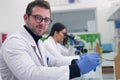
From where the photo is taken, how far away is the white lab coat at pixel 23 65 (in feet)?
3.96

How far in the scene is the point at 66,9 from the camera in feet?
15.4

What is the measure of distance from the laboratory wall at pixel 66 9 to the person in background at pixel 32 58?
3.01 meters

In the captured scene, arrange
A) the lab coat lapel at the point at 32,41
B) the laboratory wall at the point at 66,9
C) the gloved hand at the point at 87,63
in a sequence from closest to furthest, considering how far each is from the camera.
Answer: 1. the gloved hand at the point at 87,63
2. the lab coat lapel at the point at 32,41
3. the laboratory wall at the point at 66,9

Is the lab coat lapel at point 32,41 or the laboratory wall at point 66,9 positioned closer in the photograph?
the lab coat lapel at point 32,41

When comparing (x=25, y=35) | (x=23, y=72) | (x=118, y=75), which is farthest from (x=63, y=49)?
(x=23, y=72)

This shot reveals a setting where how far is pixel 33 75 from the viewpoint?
121 centimetres

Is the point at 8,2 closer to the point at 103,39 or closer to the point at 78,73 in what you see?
the point at 103,39

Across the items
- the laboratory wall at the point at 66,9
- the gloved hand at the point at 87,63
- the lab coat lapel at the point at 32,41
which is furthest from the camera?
the laboratory wall at the point at 66,9

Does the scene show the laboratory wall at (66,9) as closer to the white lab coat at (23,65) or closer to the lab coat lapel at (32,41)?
the lab coat lapel at (32,41)

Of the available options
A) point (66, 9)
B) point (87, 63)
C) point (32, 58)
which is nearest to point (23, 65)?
point (32, 58)

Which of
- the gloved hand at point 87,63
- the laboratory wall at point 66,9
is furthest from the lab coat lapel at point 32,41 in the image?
the laboratory wall at point 66,9

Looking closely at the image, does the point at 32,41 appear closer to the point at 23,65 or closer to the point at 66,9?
the point at 23,65

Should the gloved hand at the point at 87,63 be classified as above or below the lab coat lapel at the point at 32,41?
below

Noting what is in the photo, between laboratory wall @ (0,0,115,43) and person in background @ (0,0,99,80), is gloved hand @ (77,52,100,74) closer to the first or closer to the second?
person in background @ (0,0,99,80)
